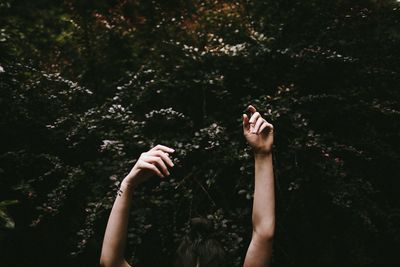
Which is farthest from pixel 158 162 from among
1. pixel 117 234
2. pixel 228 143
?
pixel 228 143

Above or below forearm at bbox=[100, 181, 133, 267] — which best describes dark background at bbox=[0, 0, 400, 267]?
above

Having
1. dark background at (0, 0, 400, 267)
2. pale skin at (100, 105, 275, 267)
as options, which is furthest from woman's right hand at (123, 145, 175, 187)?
dark background at (0, 0, 400, 267)

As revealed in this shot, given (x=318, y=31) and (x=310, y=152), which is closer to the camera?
(x=310, y=152)

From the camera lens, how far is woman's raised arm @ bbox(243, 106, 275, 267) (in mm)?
1396

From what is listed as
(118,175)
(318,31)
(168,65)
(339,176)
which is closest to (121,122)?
(118,175)

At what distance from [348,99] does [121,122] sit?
5.82 ft

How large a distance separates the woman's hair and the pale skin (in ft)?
0.41

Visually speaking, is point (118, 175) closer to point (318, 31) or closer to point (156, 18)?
point (318, 31)

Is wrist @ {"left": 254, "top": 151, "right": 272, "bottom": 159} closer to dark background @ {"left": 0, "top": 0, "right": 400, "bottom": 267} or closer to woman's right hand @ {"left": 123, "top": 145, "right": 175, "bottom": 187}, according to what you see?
woman's right hand @ {"left": 123, "top": 145, "right": 175, "bottom": 187}

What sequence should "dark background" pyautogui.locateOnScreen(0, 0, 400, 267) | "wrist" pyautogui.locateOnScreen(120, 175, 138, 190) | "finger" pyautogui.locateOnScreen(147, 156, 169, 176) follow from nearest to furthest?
"finger" pyautogui.locateOnScreen(147, 156, 169, 176) → "wrist" pyautogui.locateOnScreen(120, 175, 138, 190) → "dark background" pyautogui.locateOnScreen(0, 0, 400, 267)

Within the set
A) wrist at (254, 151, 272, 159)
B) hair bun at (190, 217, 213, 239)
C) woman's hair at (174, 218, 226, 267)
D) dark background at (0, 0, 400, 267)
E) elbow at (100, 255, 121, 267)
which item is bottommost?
elbow at (100, 255, 121, 267)

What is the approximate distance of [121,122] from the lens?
9.34 feet

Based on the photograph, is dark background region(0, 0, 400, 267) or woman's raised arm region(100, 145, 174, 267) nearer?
woman's raised arm region(100, 145, 174, 267)

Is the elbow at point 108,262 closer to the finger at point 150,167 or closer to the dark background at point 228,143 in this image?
the finger at point 150,167
